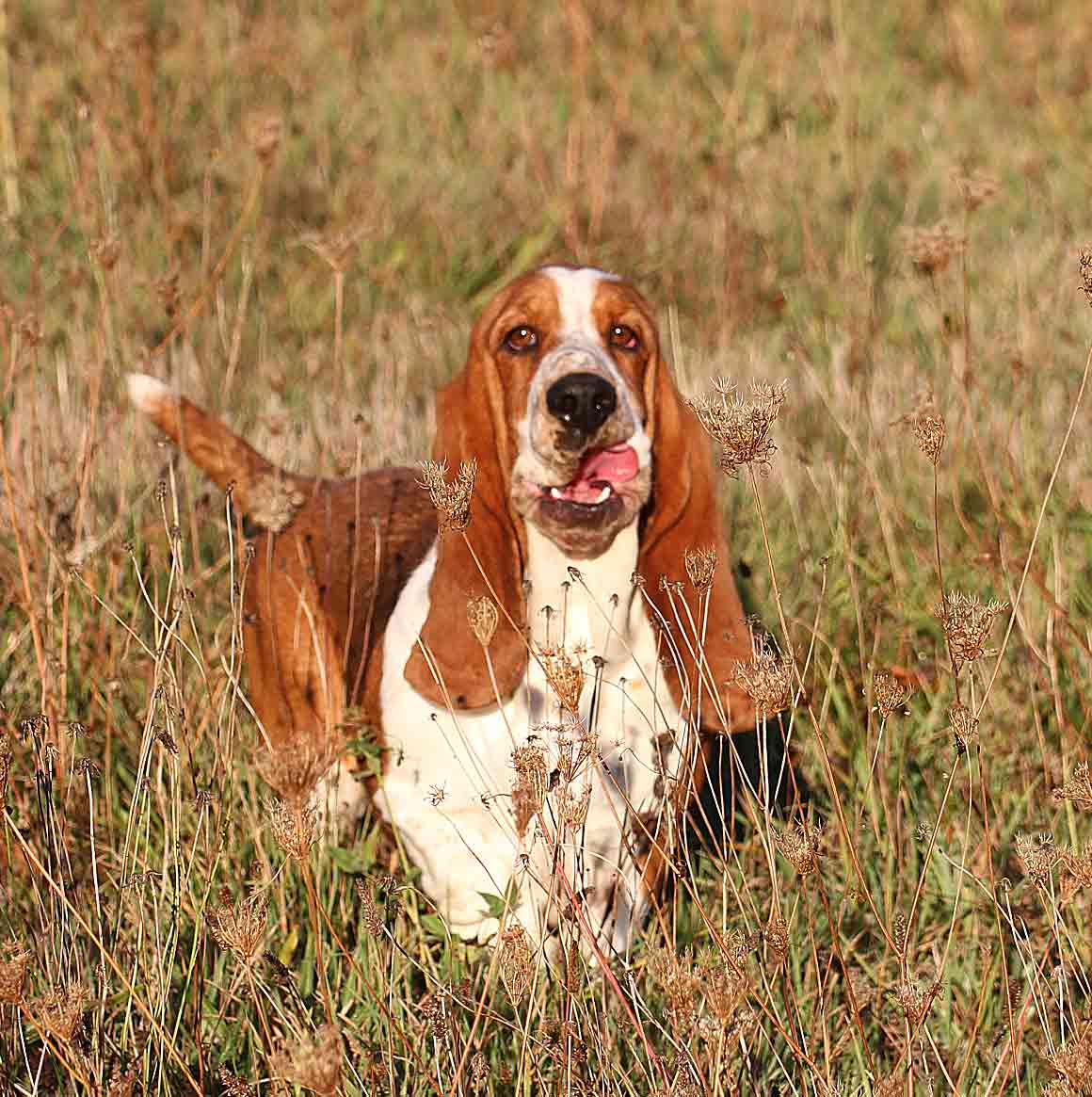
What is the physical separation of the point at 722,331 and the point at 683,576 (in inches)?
96.2

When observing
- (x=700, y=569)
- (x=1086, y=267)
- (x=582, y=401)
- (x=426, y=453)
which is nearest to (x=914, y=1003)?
(x=700, y=569)

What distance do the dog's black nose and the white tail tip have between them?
1186mm

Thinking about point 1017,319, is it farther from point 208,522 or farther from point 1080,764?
point 1080,764

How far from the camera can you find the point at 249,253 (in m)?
5.82

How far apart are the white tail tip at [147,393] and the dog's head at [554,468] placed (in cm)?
75

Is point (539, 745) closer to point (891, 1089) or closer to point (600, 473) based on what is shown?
point (600, 473)

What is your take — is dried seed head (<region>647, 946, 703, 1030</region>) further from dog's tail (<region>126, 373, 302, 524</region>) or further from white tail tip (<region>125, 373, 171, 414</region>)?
white tail tip (<region>125, 373, 171, 414</region>)

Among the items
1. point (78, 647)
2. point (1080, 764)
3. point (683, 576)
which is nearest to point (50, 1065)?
point (78, 647)

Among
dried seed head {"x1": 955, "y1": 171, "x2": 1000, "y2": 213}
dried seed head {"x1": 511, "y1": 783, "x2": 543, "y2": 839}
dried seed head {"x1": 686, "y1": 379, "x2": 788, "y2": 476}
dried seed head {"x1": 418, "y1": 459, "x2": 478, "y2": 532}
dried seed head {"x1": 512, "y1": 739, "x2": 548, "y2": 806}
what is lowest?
dried seed head {"x1": 511, "y1": 783, "x2": 543, "y2": 839}

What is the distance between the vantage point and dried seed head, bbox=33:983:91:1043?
1.90 metres

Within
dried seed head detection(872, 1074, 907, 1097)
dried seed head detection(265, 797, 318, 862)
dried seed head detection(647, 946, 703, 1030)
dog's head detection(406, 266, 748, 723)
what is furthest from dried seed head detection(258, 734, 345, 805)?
dog's head detection(406, 266, 748, 723)

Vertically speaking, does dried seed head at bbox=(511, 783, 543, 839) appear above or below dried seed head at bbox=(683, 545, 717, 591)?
below

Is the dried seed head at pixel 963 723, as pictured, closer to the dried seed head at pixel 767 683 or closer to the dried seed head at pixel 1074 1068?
the dried seed head at pixel 767 683

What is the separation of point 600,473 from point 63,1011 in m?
1.56
